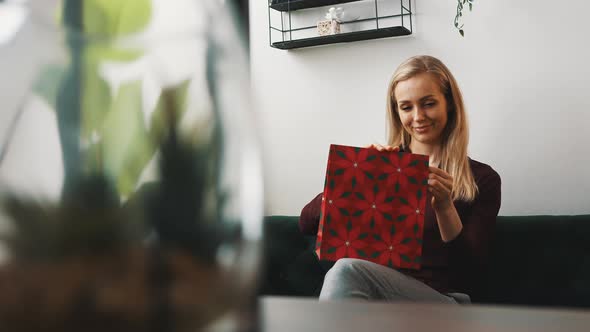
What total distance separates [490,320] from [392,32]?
2.14 m

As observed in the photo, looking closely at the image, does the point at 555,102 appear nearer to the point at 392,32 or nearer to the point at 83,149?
the point at 392,32

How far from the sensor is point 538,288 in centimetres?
214

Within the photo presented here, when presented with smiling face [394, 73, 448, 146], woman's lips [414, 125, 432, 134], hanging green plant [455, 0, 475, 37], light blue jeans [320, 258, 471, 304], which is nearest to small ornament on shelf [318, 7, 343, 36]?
hanging green plant [455, 0, 475, 37]

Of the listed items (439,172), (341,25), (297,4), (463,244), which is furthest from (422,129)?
(297,4)

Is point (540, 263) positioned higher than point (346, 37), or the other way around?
point (346, 37)

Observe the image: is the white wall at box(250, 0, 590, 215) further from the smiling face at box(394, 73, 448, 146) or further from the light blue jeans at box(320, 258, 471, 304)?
the light blue jeans at box(320, 258, 471, 304)

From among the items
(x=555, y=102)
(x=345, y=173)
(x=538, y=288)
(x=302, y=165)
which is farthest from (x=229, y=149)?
(x=302, y=165)

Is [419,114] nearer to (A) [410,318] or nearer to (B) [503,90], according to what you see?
(B) [503,90]

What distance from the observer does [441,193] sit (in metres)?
1.89

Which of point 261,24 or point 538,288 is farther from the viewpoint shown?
point 261,24

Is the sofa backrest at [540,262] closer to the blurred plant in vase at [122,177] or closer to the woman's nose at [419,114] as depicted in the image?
the woman's nose at [419,114]

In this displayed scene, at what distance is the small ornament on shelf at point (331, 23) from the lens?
263cm

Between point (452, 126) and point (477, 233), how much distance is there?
0.37 meters

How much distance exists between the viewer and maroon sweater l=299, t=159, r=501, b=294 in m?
2.00
